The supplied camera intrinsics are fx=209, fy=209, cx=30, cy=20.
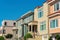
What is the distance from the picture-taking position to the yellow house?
169 feet

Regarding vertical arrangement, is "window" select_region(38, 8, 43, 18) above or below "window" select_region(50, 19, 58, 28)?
above

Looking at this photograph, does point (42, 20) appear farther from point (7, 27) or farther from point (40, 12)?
point (7, 27)

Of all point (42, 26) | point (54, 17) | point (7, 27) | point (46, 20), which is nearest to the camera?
point (54, 17)

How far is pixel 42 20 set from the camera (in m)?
53.8

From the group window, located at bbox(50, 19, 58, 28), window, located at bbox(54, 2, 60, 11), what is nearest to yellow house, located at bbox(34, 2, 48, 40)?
window, located at bbox(50, 19, 58, 28)

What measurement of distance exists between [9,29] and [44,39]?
4561cm

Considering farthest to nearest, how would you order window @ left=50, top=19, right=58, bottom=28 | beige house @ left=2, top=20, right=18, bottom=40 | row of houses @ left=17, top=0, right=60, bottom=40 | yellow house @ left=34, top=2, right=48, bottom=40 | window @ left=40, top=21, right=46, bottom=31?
1. beige house @ left=2, top=20, right=18, bottom=40
2. window @ left=40, top=21, right=46, bottom=31
3. yellow house @ left=34, top=2, right=48, bottom=40
4. row of houses @ left=17, top=0, right=60, bottom=40
5. window @ left=50, top=19, right=58, bottom=28

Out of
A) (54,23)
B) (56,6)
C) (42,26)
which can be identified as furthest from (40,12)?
(54,23)

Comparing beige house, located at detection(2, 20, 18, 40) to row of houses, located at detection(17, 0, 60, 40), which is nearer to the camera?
row of houses, located at detection(17, 0, 60, 40)

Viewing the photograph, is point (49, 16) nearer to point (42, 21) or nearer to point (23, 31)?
point (42, 21)

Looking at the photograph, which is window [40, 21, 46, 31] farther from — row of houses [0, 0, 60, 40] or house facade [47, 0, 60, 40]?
house facade [47, 0, 60, 40]

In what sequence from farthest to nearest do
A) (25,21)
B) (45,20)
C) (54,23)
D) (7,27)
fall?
(7,27) < (25,21) < (45,20) < (54,23)

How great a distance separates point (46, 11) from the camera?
168 ft

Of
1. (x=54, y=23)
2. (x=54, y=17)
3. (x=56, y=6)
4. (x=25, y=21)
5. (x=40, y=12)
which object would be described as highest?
(x=56, y=6)
